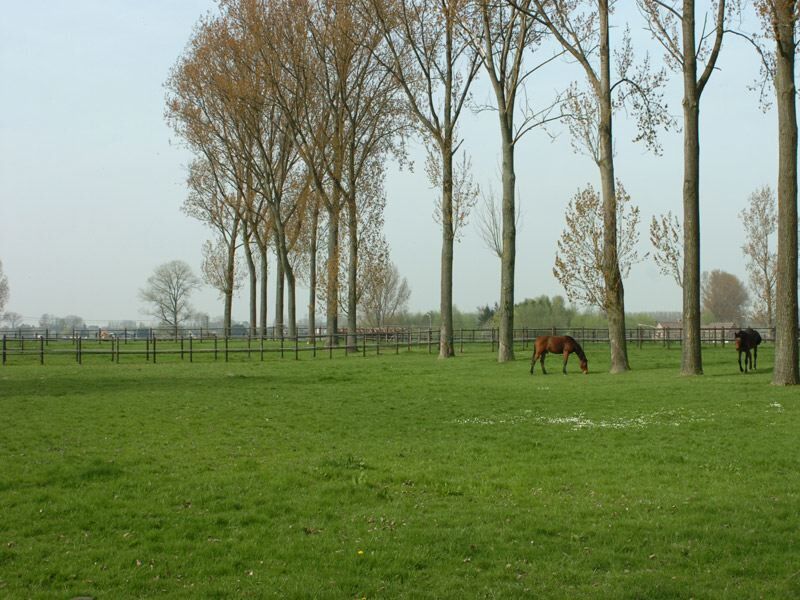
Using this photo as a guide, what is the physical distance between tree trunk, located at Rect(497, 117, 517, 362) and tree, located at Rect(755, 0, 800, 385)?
10978 mm

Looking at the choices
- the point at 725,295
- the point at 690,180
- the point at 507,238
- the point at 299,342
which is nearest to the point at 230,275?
the point at 299,342

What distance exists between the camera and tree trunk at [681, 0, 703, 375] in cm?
2148

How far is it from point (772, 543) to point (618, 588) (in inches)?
68.4

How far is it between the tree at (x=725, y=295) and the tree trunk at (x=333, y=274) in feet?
206

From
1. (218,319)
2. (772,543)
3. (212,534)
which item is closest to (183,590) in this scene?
(212,534)

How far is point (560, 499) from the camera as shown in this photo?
7.95 meters

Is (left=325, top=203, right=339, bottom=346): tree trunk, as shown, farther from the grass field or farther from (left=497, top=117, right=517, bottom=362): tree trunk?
the grass field

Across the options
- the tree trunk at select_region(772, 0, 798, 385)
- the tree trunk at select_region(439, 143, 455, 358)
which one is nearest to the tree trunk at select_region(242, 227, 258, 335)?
the tree trunk at select_region(439, 143, 455, 358)

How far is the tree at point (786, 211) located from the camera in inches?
727

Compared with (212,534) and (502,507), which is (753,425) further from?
(212,534)

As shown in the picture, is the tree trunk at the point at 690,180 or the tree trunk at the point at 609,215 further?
the tree trunk at the point at 609,215

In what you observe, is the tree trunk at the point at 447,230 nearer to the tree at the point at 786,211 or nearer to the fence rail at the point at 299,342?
the fence rail at the point at 299,342

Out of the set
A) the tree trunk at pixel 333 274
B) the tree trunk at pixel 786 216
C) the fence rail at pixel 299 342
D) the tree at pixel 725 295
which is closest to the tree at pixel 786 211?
the tree trunk at pixel 786 216

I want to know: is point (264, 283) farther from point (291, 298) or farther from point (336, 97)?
point (336, 97)
